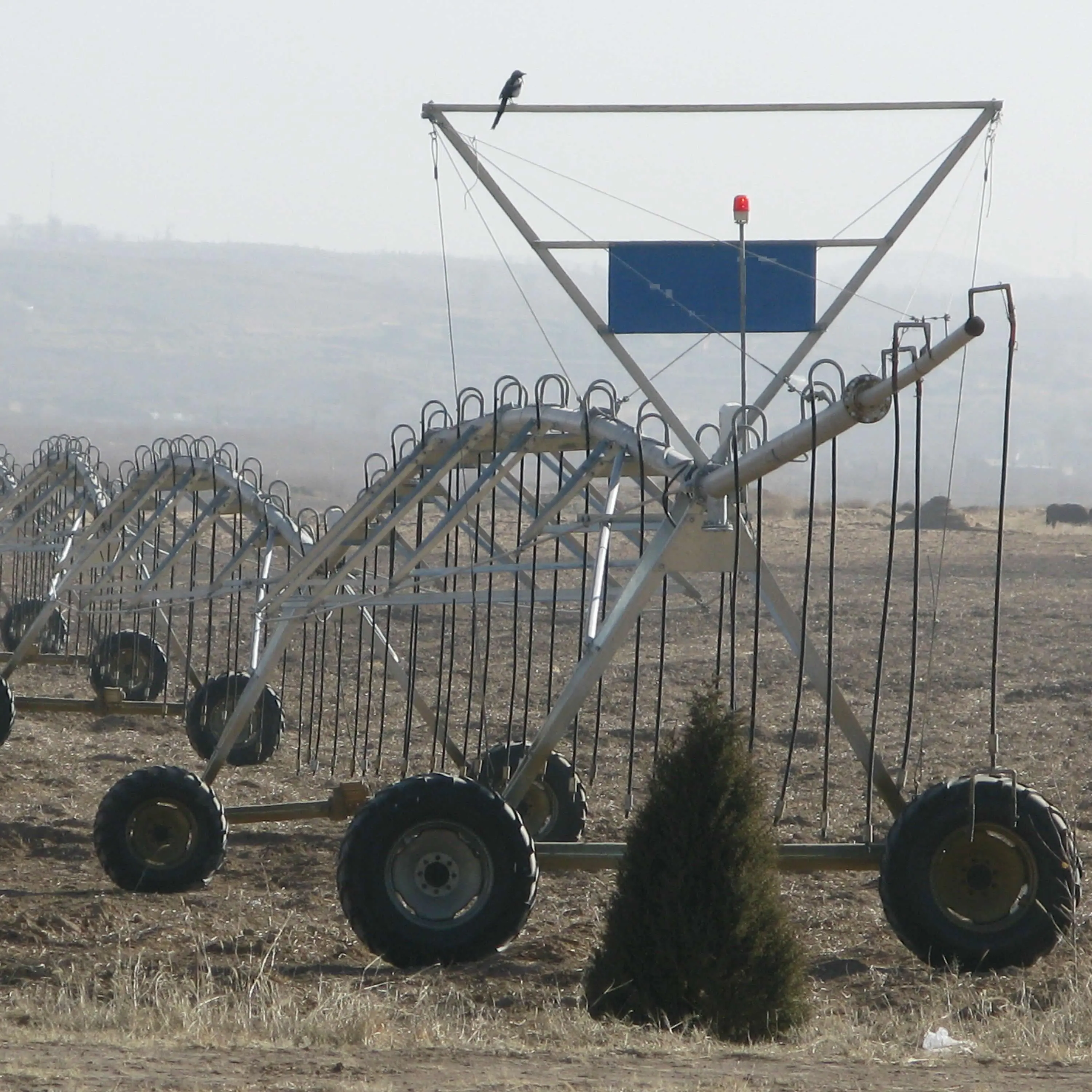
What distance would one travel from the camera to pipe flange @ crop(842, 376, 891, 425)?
8281 millimetres

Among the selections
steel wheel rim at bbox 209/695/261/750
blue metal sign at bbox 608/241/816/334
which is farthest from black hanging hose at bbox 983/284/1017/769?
steel wheel rim at bbox 209/695/261/750

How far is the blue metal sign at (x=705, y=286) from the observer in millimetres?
10156

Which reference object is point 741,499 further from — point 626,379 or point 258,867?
point 626,379

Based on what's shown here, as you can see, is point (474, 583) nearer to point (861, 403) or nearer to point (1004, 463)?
point (861, 403)

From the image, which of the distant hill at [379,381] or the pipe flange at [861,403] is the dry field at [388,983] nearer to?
the pipe flange at [861,403]

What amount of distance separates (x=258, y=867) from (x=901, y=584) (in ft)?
88.4

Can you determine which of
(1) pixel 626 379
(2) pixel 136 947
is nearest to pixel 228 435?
(1) pixel 626 379

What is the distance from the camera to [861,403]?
8.31m

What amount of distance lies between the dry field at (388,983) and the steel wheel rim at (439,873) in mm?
321

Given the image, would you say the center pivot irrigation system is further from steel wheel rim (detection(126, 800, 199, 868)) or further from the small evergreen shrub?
the small evergreen shrub

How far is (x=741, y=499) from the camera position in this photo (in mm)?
9484

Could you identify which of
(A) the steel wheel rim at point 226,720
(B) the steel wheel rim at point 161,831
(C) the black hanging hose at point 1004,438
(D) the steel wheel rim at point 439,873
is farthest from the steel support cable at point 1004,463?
(A) the steel wheel rim at point 226,720

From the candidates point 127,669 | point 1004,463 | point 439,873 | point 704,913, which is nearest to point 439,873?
point 439,873

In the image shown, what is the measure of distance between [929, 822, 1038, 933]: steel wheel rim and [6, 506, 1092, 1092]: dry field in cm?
32
